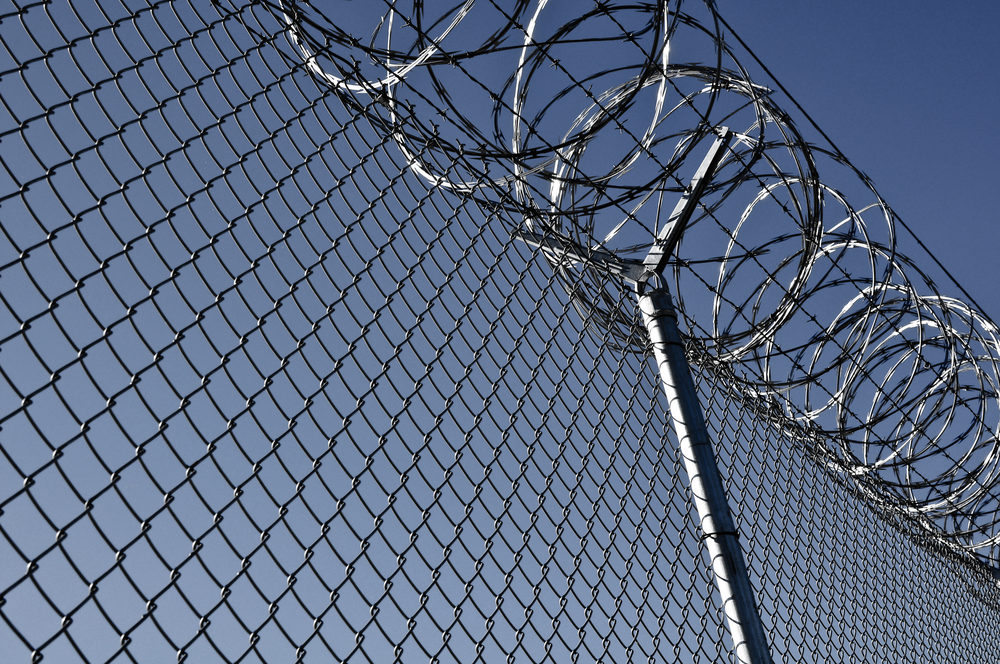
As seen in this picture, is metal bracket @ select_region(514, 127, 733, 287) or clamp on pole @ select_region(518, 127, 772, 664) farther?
metal bracket @ select_region(514, 127, 733, 287)

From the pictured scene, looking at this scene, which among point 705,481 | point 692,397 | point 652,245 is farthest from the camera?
point 652,245

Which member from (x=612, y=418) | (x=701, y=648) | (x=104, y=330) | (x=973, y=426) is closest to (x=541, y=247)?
(x=612, y=418)

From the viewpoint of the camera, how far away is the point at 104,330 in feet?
5.57

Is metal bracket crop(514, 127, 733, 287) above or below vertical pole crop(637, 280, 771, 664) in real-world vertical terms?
above

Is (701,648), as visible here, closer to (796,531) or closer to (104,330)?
(796,531)

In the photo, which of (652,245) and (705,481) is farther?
(652,245)

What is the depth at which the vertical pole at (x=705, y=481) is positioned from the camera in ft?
8.54

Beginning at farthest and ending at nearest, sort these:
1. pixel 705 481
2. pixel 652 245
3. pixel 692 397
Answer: pixel 652 245, pixel 692 397, pixel 705 481

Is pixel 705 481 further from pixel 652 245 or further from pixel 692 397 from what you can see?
pixel 652 245

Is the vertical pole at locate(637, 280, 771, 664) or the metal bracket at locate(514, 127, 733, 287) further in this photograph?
the metal bracket at locate(514, 127, 733, 287)

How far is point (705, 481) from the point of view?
274cm

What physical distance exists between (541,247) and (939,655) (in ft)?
10.1

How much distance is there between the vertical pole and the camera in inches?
102

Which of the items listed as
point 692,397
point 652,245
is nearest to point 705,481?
point 692,397
